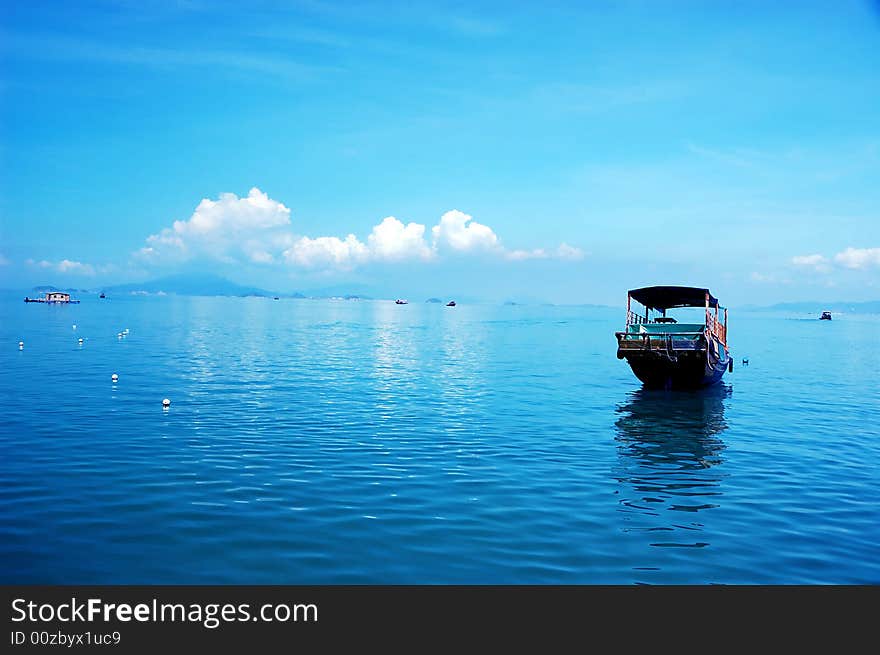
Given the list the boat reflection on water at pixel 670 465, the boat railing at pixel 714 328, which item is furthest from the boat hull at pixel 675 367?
the boat reflection on water at pixel 670 465

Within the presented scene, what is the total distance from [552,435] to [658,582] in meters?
13.9

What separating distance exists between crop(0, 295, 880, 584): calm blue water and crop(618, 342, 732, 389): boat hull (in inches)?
39.8

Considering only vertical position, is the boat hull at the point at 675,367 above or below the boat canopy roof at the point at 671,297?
below

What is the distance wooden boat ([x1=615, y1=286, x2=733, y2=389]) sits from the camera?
37.8 metres

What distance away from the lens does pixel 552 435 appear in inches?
1005

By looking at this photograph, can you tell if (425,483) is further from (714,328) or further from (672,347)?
(714,328)

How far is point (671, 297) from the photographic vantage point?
140 ft

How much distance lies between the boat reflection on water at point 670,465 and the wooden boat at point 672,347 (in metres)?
2.15

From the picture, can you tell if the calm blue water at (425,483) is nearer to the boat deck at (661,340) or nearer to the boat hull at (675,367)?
the boat hull at (675,367)

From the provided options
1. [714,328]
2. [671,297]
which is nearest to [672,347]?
[671,297]

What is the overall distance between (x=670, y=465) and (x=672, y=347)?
1761cm

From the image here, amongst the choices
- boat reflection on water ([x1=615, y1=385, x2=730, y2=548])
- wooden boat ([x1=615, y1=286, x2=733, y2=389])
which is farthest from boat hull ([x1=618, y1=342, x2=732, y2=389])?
boat reflection on water ([x1=615, y1=385, x2=730, y2=548])

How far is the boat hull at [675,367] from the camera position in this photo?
37906 mm

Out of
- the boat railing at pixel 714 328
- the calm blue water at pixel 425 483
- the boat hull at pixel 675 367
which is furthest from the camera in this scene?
the boat railing at pixel 714 328
